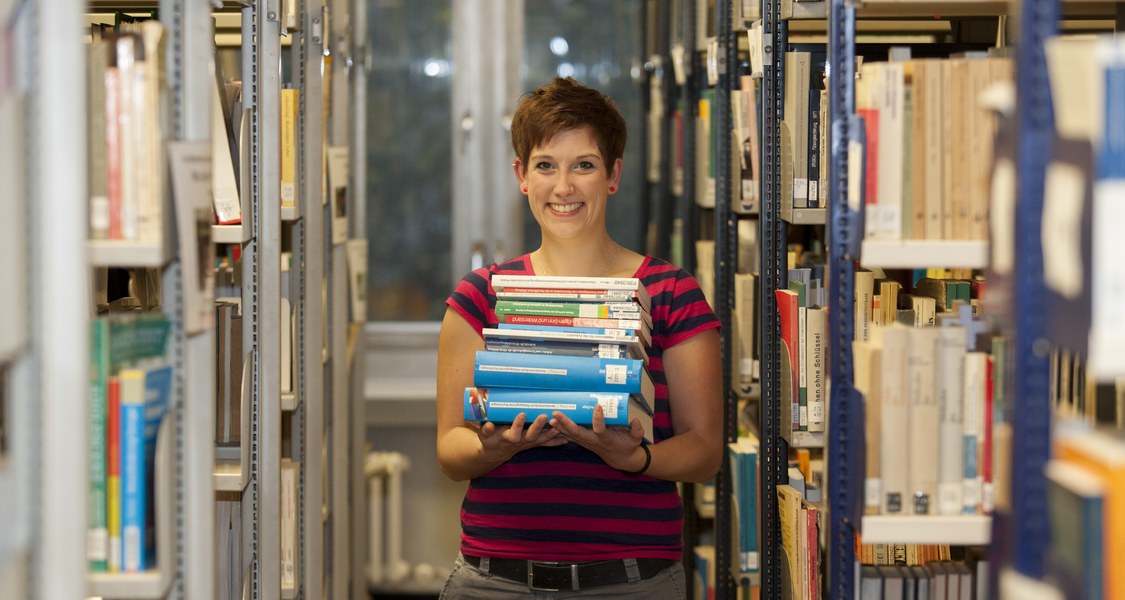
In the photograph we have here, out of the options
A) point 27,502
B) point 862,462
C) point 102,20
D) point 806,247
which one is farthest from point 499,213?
point 27,502

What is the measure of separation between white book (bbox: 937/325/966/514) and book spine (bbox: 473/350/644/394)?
46 centimetres

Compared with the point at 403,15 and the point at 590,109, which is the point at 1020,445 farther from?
the point at 403,15

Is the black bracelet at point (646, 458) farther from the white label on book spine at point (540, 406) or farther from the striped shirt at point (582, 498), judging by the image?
the white label on book spine at point (540, 406)

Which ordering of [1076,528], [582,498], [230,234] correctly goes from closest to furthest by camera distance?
[1076,528], [582,498], [230,234]

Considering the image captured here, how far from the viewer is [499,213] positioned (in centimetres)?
488

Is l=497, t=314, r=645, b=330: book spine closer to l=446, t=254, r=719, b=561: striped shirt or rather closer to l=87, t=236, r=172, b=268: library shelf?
l=446, t=254, r=719, b=561: striped shirt

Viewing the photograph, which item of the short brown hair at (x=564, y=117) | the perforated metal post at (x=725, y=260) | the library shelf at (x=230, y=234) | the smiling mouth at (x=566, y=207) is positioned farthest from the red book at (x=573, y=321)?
the perforated metal post at (x=725, y=260)

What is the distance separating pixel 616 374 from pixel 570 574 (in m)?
0.37

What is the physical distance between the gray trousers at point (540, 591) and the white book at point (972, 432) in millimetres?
544

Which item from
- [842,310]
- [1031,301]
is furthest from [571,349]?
[1031,301]

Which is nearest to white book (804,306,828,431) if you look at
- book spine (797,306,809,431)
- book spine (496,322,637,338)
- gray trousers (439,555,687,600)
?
book spine (797,306,809,431)

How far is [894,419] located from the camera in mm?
1754

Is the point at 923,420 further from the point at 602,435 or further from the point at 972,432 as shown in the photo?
the point at 602,435

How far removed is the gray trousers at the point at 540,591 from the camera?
206 cm
